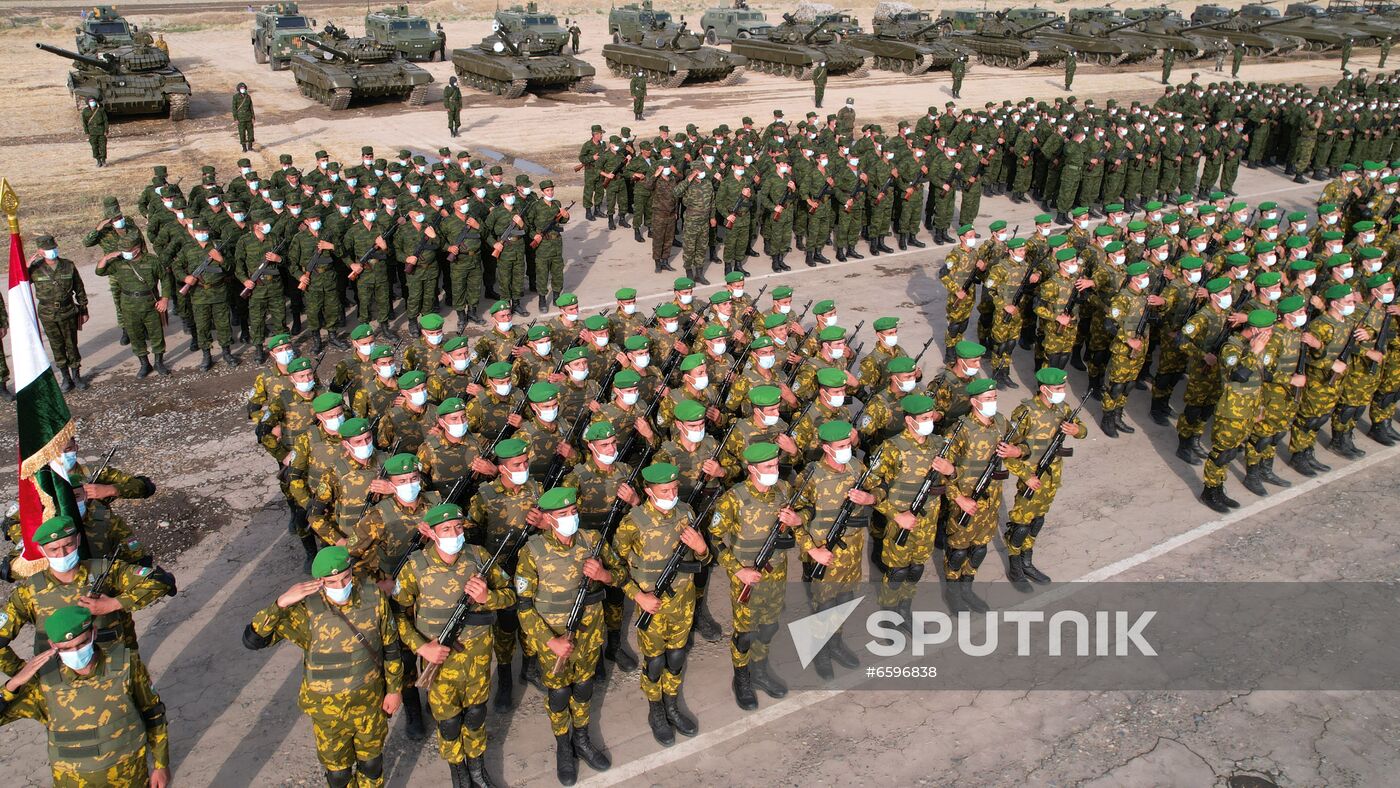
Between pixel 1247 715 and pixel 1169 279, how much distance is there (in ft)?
18.5

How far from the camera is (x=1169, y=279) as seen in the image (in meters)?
10.5

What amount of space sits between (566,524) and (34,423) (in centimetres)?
309

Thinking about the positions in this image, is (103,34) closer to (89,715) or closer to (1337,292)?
(89,715)

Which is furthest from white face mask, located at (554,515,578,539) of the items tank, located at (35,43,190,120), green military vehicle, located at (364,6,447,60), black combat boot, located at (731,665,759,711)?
green military vehicle, located at (364,6,447,60)

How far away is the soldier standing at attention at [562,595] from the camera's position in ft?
17.8

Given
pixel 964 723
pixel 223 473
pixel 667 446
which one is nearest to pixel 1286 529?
pixel 964 723

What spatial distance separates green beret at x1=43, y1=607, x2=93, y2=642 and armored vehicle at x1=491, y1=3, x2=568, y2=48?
1028 inches

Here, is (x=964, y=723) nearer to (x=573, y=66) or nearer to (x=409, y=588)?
(x=409, y=588)

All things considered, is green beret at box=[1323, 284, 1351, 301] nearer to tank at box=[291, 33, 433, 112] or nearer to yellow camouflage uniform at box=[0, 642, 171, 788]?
yellow camouflage uniform at box=[0, 642, 171, 788]

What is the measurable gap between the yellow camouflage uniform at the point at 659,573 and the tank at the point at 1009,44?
3323 centimetres

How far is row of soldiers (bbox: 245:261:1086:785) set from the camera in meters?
5.25

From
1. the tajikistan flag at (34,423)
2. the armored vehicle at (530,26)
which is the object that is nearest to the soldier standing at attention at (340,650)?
the tajikistan flag at (34,423)

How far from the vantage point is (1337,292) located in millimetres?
8797

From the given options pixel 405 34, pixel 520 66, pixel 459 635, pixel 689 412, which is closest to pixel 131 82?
pixel 520 66
